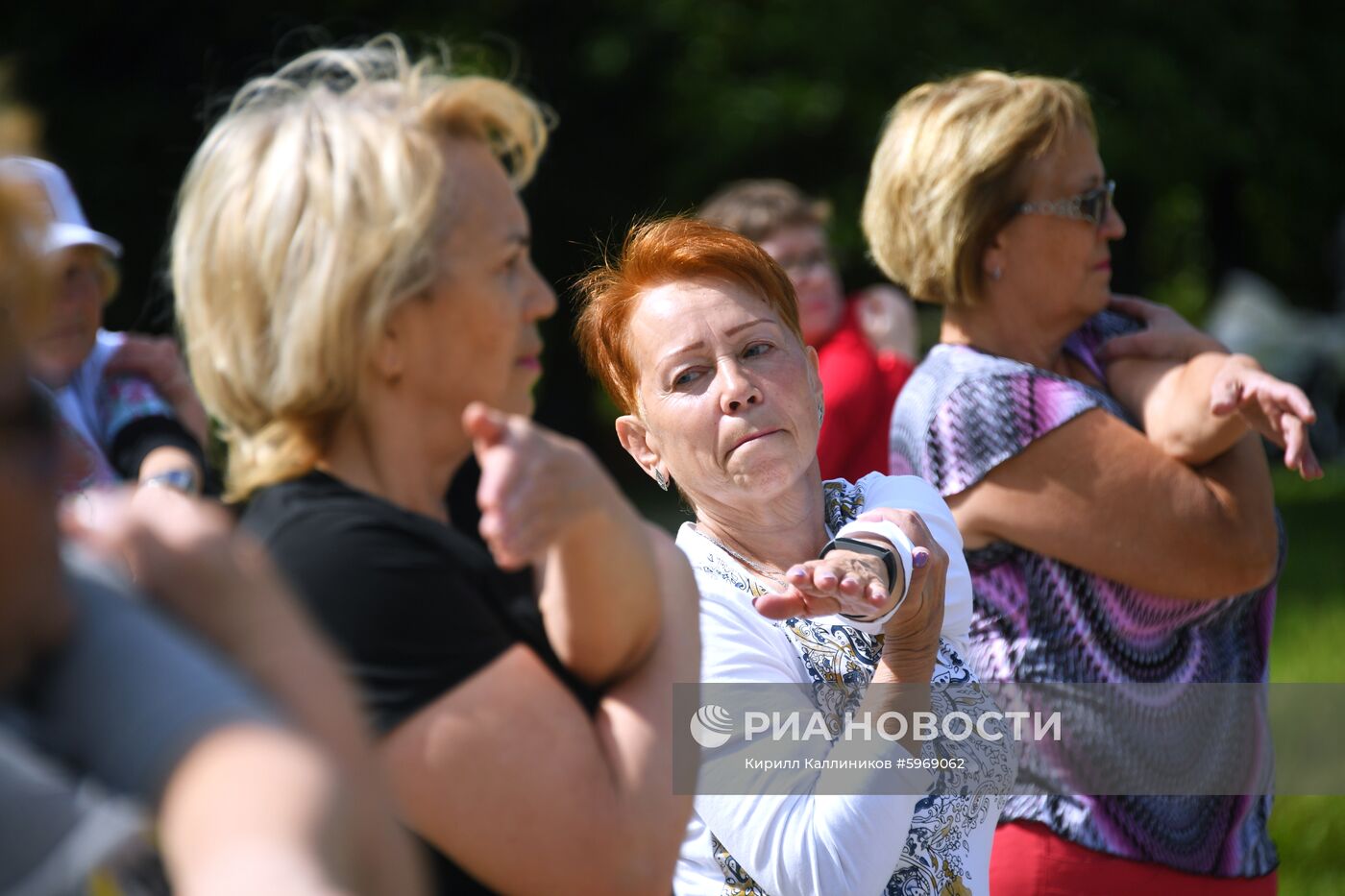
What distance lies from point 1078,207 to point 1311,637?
Result: 5.23 m

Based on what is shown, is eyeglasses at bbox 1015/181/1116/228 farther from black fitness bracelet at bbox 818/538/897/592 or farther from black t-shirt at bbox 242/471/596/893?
black t-shirt at bbox 242/471/596/893

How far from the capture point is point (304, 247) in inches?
62.5

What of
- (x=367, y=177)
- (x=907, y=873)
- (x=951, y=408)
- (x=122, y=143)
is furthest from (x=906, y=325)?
(x=122, y=143)

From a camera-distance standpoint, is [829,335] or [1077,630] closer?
[1077,630]

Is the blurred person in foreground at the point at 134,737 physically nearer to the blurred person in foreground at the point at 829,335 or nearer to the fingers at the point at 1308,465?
the fingers at the point at 1308,465

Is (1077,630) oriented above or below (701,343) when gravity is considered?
below

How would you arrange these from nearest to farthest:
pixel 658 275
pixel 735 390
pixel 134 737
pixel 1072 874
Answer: pixel 134 737, pixel 735 390, pixel 658 275, pixel 1072 874

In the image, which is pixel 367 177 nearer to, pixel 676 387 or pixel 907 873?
pixel 676 387

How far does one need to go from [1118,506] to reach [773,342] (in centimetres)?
75

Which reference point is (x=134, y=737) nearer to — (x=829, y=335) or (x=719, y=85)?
(x=829, y=335)

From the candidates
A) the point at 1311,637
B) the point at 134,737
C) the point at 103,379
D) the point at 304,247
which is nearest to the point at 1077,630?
the point at 304,247

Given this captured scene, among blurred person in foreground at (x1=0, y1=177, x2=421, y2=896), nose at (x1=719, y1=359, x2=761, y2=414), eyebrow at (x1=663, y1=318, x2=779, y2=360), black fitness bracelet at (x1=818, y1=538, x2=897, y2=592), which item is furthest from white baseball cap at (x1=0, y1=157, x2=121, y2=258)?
blurred person in foreground at (x1=0, y1=177, x2=421, y2=896)

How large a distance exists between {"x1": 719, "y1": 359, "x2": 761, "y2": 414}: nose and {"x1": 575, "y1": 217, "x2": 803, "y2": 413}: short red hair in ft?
0.51

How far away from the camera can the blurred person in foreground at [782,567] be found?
1.99 meters
